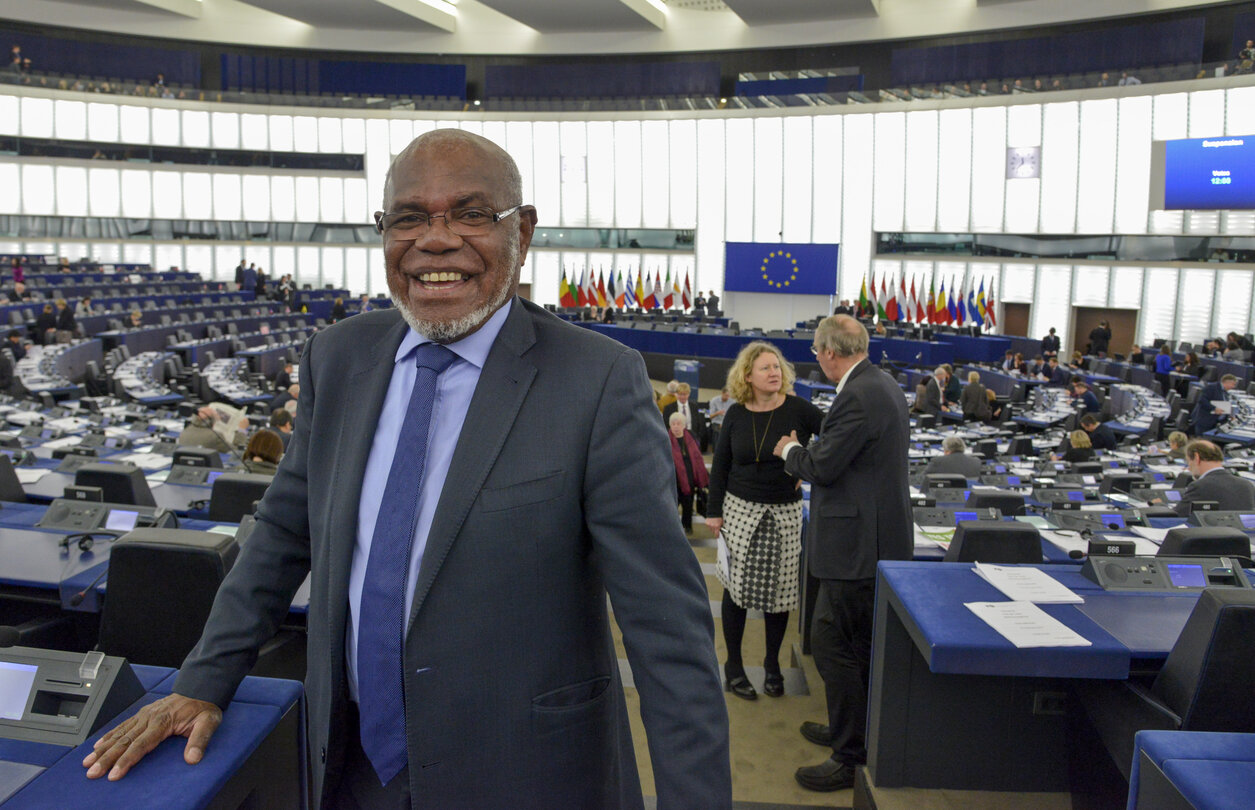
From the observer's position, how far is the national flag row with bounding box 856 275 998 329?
73.6 feet

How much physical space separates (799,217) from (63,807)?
86.4 feet

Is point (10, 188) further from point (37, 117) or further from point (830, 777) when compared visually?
point (830, 777)

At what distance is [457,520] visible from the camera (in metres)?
1.21

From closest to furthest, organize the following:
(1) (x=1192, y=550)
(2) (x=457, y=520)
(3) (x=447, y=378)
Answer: (2) (x=457, y=520) < (3) (x=447, y=378) < (1) (x=1192, y=550)

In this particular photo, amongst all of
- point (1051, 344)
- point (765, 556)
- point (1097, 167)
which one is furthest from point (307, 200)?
point (765, 556)

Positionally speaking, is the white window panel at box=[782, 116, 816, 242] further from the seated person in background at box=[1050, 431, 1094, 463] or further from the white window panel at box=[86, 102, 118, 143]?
the white window panel at box=[86, 102, 118, 143]

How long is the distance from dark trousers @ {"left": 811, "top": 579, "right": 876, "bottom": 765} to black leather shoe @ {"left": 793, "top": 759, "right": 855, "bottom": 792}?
0.03 metres

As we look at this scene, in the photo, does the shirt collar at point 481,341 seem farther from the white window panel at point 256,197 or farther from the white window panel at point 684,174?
the white window panel at point 256,197

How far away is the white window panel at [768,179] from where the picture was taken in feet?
84.8

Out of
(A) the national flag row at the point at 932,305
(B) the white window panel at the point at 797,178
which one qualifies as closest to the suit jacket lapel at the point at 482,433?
(A) the national flag row at the point at 932,305

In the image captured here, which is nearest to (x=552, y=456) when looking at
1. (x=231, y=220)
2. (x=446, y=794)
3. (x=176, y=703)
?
(x=446, y=794)

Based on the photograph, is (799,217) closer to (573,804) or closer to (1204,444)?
(1204,444)

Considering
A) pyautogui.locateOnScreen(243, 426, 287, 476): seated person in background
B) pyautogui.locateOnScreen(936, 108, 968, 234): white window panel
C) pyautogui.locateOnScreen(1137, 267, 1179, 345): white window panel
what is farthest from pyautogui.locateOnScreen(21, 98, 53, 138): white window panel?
pyautogui.locateOnScreen(1137, 267, 1179, 345): white window panel

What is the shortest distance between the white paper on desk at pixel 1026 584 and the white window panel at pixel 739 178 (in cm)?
2480
